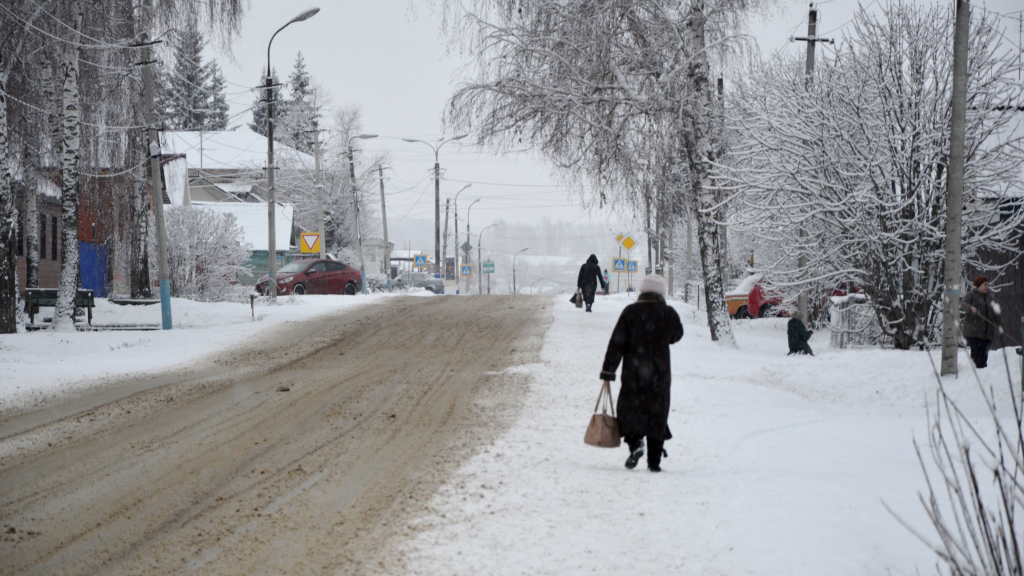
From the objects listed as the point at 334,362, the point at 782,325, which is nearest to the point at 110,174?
the point at 334,362

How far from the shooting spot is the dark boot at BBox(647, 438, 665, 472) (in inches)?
282

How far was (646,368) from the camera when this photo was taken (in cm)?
714

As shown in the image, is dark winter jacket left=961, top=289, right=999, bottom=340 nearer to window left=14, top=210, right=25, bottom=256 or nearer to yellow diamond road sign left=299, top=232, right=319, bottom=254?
window left=14, top=210, right=25, bottom=256

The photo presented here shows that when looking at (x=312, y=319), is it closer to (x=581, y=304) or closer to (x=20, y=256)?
(x=581, y=304)

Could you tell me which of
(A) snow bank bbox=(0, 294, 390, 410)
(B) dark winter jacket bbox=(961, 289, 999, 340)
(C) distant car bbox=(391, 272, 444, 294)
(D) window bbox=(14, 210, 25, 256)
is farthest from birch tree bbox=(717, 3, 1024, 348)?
(C) distant car bbox=(391, 272, 444, 294)

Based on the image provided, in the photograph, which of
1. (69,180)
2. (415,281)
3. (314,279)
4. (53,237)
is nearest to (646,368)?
(69,180)

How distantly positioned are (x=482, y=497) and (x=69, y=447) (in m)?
4.28

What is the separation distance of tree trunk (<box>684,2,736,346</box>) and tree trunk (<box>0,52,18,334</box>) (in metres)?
13.6

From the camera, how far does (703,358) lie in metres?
14.5

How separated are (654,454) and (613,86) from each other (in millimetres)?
10815

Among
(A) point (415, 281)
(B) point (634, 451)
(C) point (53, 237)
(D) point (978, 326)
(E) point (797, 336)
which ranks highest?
(C) point (53, 237)

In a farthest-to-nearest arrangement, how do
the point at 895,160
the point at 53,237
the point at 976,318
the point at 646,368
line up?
the point at 53,237
the point at 895,160
the point at 976,318
the point at 646,368

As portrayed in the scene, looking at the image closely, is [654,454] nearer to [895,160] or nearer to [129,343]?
[895,160]

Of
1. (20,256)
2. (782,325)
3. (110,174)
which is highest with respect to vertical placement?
(110,174)
